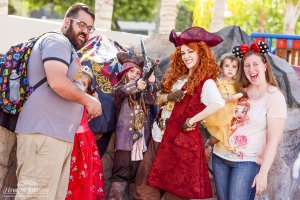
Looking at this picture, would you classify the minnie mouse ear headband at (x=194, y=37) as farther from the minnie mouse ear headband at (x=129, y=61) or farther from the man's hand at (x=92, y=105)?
the man's hand at (x=92, y=105)

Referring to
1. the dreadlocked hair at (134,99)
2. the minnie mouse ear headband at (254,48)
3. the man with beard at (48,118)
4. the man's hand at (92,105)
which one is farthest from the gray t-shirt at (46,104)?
the minnie mouse ear headband at (254,48)

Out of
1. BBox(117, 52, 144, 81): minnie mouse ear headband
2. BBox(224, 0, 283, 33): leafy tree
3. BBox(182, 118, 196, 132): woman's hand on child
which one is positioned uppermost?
BBox(224, 0, 283, 33): leafy tree

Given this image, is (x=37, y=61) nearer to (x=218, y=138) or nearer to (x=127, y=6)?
(x=218, y=138)

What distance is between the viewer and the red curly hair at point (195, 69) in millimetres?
4422

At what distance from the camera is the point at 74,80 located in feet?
13.7

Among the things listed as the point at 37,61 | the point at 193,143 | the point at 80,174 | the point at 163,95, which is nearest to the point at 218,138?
the point at 193,143

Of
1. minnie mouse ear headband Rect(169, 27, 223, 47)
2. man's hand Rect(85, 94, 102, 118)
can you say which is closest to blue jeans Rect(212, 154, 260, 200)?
minnie mouse ear headband Rect(169, 27, 223, 47)

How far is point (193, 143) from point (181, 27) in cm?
2896

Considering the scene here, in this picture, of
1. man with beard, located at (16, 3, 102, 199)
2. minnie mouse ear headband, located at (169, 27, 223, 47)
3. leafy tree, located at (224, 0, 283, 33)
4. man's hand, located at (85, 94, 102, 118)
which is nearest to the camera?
man with beard, located at (16, 3, 102, 199)

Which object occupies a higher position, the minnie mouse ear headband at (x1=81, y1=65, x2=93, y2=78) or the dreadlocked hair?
the minnie mouse ear headband at (x1=81, y1=65, x2=93, y2=78)

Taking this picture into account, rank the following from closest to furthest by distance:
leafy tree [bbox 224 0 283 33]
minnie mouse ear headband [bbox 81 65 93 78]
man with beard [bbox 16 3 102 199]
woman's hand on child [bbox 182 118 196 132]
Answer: man with beard [bbox 16 3 102 199], woman's hand on child [bbox 182 118 196 132], minnie mouse ear headband [bbox 81 65 93 78], leafy tree [bbox 224 0 283 33]

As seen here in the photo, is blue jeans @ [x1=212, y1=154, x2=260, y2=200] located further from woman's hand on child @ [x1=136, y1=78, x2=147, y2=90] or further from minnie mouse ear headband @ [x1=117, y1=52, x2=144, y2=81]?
minnie mouse ear headband @ [x1=117, y1=52, x2=144, y2=81]

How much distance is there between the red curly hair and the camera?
4422 millimetres

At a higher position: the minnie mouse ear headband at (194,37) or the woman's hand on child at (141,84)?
the minnie mouse ear headband at (194,37)
